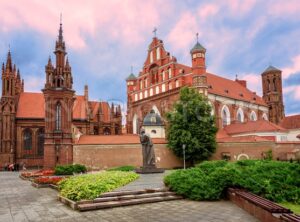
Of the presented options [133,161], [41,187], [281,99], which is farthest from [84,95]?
[281,99]

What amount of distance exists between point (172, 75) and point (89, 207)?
125 ft

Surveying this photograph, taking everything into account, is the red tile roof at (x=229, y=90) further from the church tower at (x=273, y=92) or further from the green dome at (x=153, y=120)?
the green dome at (x=153, y=120)

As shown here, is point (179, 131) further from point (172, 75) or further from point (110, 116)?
point (110, 116)

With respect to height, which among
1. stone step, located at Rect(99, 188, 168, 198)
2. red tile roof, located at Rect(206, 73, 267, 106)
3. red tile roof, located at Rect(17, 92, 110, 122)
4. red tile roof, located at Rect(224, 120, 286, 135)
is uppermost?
red tile roof, located at Rect(206, 73, 267, 106)

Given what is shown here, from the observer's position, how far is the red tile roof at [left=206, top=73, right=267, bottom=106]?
51.5m

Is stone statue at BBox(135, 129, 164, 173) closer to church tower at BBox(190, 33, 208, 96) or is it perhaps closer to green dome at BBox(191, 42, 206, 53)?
church tower at BBox(190, 33, 208, 96)

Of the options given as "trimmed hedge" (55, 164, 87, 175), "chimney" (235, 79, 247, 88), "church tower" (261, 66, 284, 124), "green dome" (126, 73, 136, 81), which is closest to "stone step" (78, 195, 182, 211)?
"trimmed hedge" (55, 164, 87, 175)

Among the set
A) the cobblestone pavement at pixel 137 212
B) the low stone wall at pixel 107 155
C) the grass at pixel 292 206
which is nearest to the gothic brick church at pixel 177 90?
the low stone wall at pixel 107 155

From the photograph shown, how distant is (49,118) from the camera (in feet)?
122

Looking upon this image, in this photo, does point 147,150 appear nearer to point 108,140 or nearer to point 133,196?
point 133,196

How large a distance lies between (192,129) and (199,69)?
1149 cm

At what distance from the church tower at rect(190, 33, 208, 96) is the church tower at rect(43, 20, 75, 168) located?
57.6 ft

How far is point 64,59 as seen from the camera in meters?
40.5

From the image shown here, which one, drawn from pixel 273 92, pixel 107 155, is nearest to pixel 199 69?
pixel 107 155
